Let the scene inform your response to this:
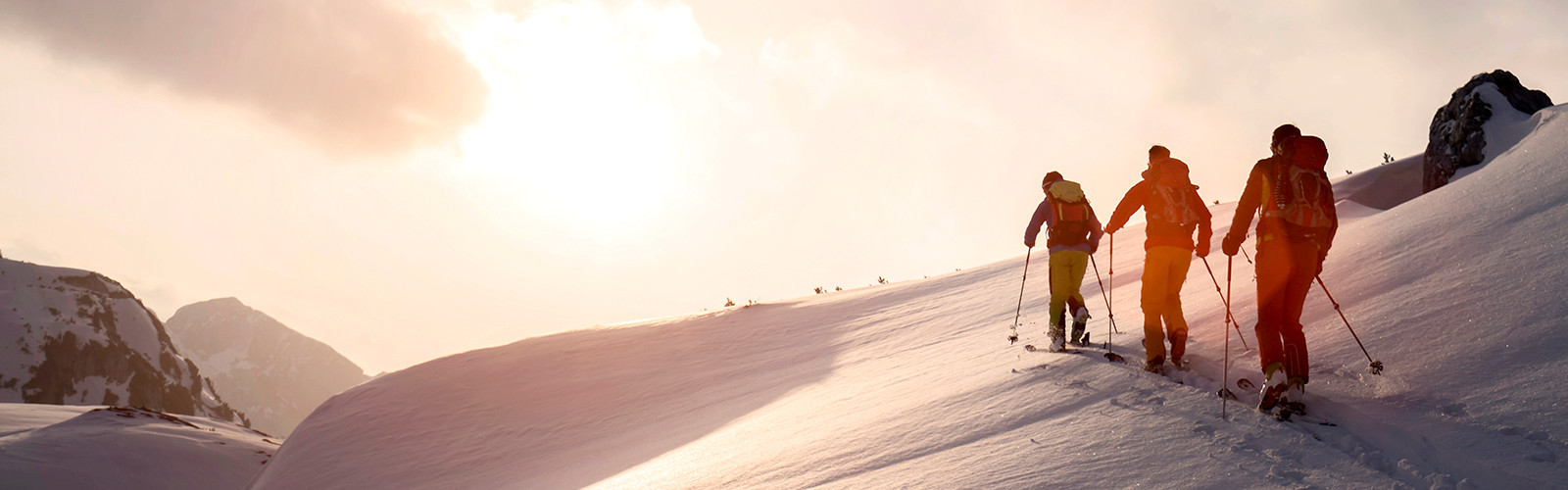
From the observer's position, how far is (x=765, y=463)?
575 centimetres

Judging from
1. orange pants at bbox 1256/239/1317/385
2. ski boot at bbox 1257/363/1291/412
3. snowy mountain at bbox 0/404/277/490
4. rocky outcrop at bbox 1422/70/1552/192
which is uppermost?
rocky outcrop at bbox 1422/70/1552/192

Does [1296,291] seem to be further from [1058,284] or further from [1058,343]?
[1058,284]

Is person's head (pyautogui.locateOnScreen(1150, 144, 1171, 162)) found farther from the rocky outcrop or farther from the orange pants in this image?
the rocky outcrop

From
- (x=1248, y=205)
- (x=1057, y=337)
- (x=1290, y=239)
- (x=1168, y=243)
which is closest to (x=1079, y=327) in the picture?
(x=1057, y=337)

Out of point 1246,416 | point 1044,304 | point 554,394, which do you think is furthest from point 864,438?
point 554,394

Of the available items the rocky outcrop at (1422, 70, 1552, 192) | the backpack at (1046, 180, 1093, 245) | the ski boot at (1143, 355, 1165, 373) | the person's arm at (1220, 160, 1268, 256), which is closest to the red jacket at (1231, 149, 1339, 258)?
the person's arm at (1220, 160, 1268, 256)

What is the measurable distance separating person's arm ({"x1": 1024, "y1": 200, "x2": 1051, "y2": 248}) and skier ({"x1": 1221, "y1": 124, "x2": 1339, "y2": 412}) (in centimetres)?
265

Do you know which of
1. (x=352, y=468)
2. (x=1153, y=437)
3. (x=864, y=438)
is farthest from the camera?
(x=352, y=468)

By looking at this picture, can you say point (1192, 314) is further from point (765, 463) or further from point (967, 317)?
point (765, 463)

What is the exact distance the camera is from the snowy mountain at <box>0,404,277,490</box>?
49.7 ft

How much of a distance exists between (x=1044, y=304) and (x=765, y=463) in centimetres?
613

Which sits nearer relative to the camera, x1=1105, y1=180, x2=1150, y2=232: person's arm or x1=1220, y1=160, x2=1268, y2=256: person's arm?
x1=1220, y1=160, x2=1268, y2=256: person's arm

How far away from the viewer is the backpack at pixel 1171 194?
5.98m

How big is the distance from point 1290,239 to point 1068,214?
8.75 feet
